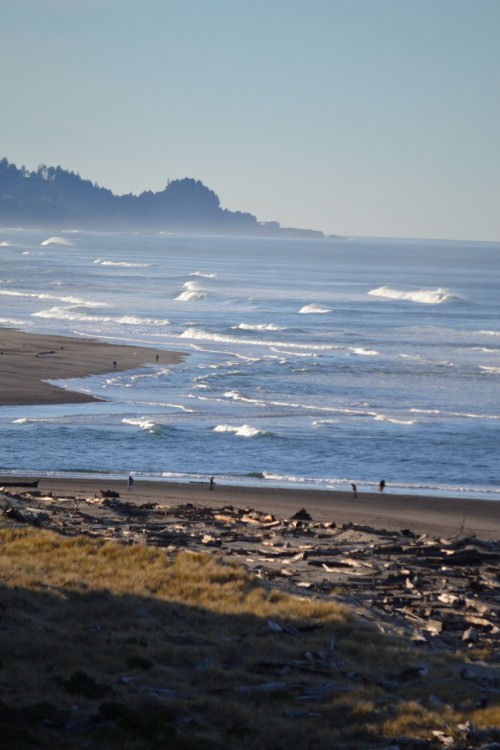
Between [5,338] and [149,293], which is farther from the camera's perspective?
[149,293]

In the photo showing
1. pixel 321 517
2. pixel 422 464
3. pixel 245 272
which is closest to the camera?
pixel 321 517

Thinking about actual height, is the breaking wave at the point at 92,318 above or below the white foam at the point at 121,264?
below

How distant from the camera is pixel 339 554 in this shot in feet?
63.5

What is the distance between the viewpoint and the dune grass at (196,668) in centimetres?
1089

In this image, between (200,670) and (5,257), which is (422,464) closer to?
(200,670)

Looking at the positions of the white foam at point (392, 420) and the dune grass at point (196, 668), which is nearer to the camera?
the dune grass at point (196, 668)

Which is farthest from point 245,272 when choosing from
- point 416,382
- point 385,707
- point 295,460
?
point 385,707

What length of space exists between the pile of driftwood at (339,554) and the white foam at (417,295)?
81.1 meters

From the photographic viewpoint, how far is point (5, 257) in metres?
160

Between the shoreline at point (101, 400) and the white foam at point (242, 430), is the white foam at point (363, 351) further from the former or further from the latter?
the white foam at point (242, 430)

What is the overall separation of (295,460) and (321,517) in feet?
24.3

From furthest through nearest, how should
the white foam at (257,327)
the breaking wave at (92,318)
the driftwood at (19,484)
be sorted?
the breaking wave at (92,318) < the white foam at (257,327) < the driftwood at (19,484)

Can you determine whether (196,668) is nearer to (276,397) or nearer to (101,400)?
(101,400)

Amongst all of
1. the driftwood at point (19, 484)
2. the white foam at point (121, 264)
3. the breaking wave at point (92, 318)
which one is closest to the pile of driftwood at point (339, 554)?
the driftwood at point (19, 484)
